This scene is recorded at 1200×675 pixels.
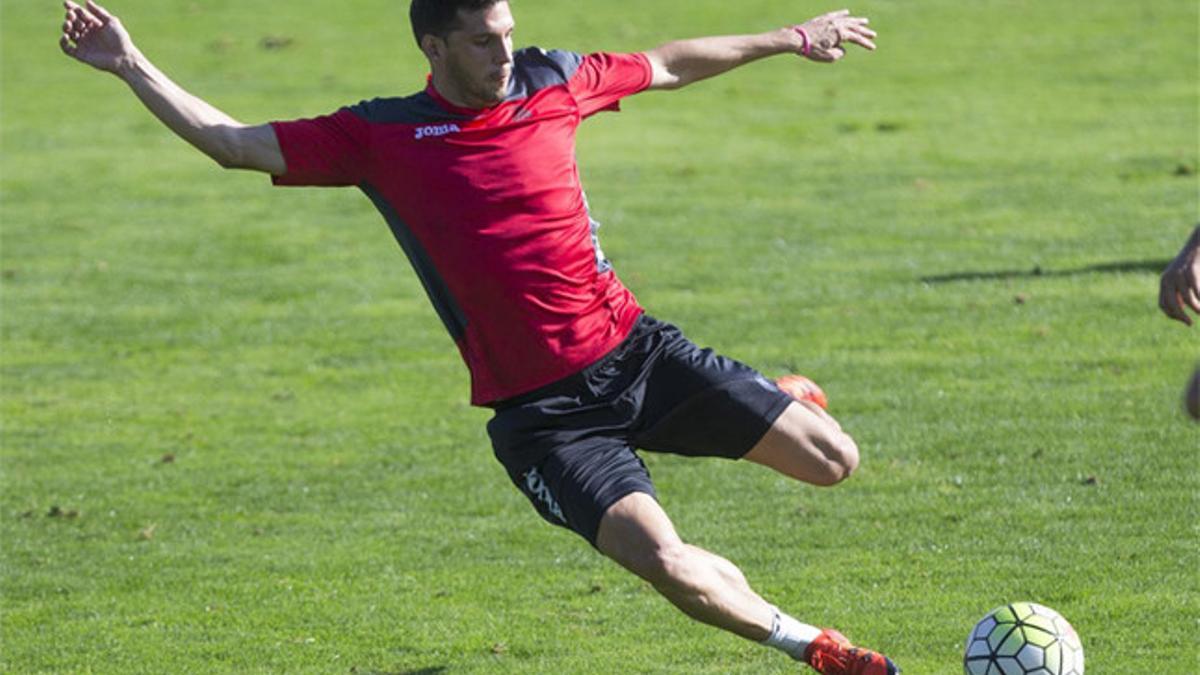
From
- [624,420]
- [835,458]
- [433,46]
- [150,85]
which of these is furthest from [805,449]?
[150,85]

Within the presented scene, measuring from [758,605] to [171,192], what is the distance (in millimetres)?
18121

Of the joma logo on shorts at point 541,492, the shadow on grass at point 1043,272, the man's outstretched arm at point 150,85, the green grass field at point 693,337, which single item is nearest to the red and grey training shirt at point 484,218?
the man's outstretched arm at point 150,85

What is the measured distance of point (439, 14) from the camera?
8.14m

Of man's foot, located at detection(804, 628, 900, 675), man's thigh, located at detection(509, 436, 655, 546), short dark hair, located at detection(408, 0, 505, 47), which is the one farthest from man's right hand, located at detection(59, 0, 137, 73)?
man's foot, located at detection(804, 628, 900, 675)

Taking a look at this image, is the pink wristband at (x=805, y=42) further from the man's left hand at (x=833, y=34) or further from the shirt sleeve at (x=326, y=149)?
the shirt sleeve at (x=326, y=149)

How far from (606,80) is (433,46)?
1035 mm

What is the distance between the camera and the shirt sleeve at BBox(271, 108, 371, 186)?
323 inches

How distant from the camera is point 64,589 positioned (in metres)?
11.1

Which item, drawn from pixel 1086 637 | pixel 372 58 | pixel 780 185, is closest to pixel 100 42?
pixel 1086 637

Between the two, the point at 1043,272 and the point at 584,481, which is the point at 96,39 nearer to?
the point at 584,481

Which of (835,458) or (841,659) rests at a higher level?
(835,458)

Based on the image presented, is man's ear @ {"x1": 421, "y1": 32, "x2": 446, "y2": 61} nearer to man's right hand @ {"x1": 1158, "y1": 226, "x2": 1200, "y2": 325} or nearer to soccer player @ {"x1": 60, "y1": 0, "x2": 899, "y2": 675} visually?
soccer player @ {"x1": 60, "y1": 0, "x2": 899, "y2": 675}

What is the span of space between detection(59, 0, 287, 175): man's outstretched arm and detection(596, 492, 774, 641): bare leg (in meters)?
2.09

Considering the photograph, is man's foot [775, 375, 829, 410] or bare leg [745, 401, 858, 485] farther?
man's foot [775, 375, 829, 410]
